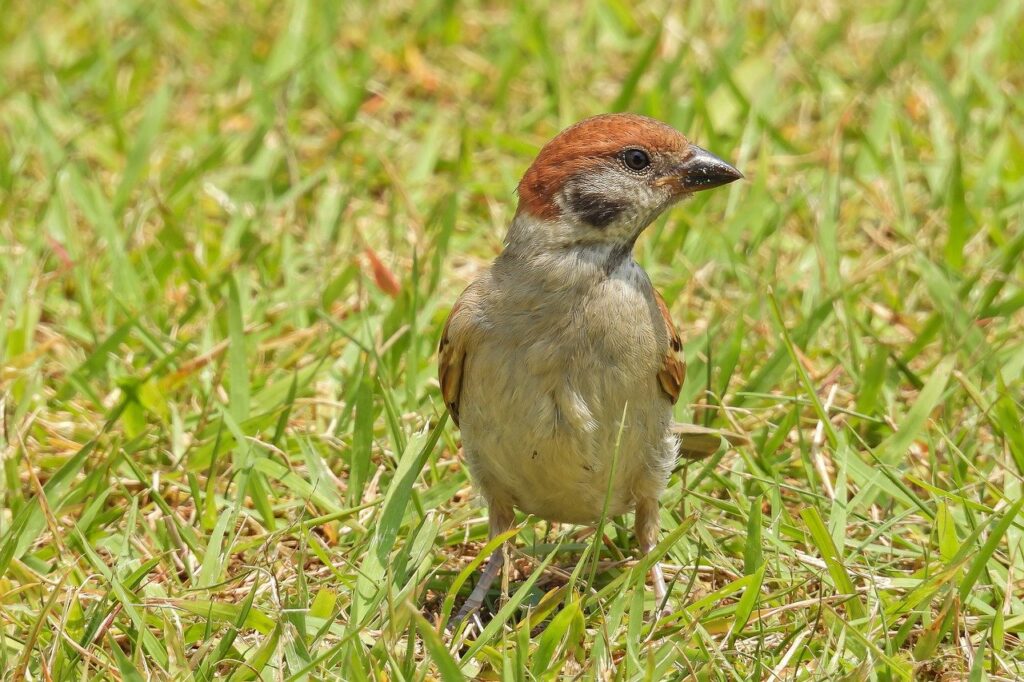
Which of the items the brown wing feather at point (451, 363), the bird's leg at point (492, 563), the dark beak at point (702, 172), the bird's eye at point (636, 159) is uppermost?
the bird's eye at point (636, 159)

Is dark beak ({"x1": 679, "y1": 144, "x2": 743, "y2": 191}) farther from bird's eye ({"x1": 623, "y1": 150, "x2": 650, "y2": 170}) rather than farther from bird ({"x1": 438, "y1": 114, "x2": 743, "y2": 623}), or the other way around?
bird's eye ({"x1": 623, "y1": 150, "x2": 650, "y2": 170})

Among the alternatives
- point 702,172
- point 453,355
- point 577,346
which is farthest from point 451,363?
point 702,172

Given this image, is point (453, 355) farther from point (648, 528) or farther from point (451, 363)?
point (648, 528)

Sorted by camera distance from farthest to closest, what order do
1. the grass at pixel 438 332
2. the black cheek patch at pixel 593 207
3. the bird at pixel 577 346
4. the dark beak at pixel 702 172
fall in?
1. the dark beak at pixel 702 172
2. the black cheek patch at pixel 593 207
3. the bird at pixel 577 346
4. the grass at pixel 438 332

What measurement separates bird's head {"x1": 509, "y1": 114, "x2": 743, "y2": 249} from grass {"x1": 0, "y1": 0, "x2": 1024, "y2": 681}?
2.36 feet

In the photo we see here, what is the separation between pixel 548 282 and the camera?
3922mm

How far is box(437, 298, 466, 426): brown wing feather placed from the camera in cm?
409

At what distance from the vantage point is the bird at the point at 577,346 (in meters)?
3.89

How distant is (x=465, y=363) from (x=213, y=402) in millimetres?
1278

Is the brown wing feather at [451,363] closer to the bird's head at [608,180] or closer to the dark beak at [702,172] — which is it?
the bird's head at [608,180]

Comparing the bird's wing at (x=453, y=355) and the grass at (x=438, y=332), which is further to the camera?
the bird's wing at (x=453, y=355)

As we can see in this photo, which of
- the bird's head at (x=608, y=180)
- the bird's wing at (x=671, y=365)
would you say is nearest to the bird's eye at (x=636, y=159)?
the bird's head at (x=608, y=180)

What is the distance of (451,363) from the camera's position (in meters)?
4.13

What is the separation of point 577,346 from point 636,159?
24.9 inches
